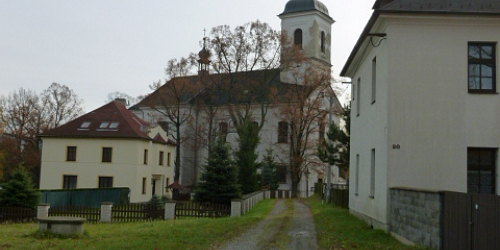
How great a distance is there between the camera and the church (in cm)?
5116

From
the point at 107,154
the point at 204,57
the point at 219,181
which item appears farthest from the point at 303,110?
the point at 219,181

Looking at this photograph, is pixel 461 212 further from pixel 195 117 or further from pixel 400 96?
pixel 195 117

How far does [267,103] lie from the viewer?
54.7m

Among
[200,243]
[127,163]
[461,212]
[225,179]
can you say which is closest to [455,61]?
[461,212]

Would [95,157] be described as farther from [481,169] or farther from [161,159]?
[481,169]

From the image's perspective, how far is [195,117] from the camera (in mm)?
60375

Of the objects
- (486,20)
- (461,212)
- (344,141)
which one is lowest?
(461,212)

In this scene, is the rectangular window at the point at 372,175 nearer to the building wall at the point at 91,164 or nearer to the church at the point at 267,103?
the building wall at the point at 91,164

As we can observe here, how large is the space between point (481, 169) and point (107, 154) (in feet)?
112

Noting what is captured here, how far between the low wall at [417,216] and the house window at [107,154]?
32817mm

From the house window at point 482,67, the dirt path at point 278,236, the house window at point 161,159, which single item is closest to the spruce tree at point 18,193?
the dirt path at point 278,236

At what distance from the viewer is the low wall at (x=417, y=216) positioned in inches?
436

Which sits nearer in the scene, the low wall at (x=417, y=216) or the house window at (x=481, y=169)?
the low wall at (x=417, y=216)

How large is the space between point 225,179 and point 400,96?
14.0m
